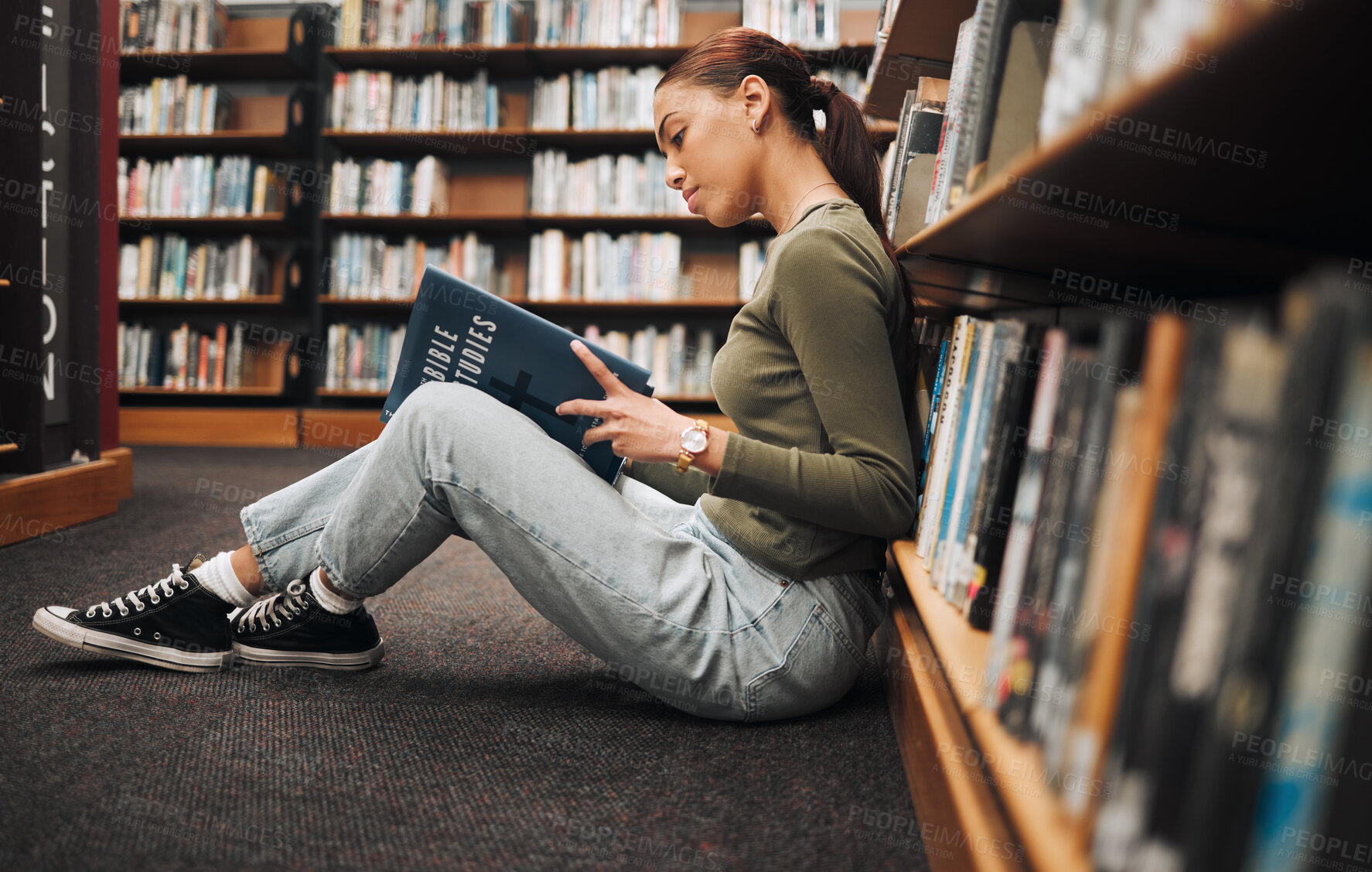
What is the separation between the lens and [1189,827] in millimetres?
361

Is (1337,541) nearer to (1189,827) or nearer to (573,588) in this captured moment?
(1189,827)

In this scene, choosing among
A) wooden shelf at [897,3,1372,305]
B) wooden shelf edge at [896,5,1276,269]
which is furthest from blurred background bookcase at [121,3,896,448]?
wooden shelf edge at [896,5,1276,269]

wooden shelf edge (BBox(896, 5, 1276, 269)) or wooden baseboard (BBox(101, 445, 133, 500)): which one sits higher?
wooden shelf edge (BBox(896, 5, 1276, 269))

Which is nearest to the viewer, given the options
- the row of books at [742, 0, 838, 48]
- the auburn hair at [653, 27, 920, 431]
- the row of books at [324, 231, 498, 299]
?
the auburn hair at [653, 27, 920, 431]

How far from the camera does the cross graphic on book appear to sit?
40.2 inches

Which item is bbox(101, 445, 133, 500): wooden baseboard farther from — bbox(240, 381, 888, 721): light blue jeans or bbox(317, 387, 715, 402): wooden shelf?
bbox(240, 381, 888, 721): light blue jeans

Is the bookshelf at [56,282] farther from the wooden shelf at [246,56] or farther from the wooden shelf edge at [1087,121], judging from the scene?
the wooden shelf edge at [1087,121]

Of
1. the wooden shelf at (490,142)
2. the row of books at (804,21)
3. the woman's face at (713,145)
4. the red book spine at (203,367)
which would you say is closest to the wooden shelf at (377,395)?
the red book spine at (203,367)

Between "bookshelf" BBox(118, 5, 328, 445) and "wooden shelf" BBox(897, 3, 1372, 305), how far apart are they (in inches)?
140

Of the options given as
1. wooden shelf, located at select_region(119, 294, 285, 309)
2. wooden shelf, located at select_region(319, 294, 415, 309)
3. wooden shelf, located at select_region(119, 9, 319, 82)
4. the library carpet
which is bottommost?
the library carpet

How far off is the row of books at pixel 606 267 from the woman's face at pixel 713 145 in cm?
235

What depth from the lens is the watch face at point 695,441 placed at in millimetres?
882

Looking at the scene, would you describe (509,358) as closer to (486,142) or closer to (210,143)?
(486,142)

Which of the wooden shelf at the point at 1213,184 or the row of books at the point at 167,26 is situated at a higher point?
the row of books at the point at 167,26
